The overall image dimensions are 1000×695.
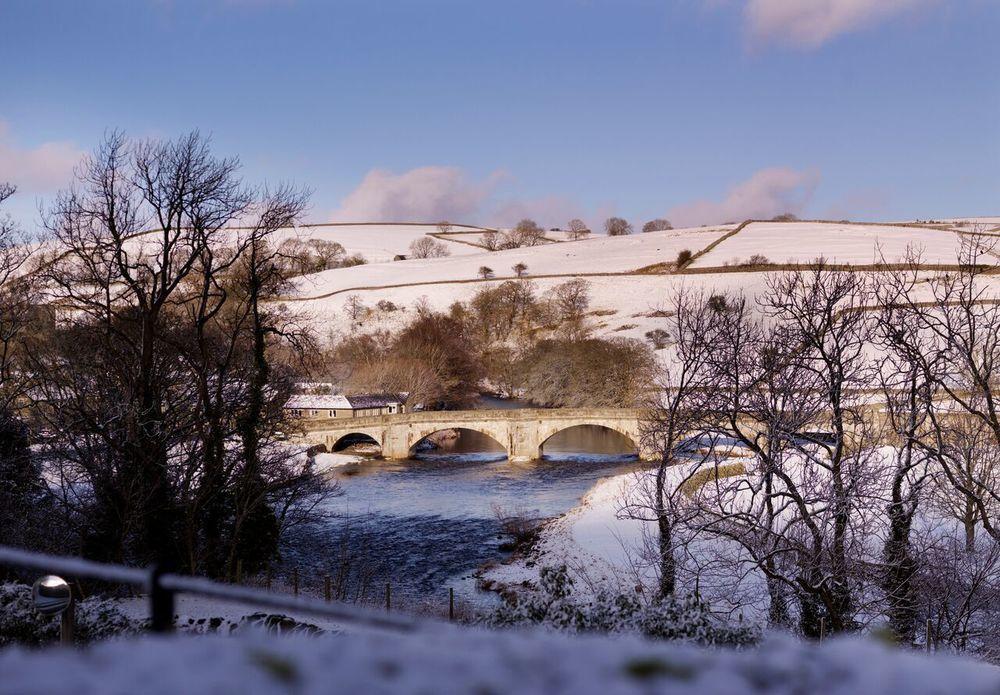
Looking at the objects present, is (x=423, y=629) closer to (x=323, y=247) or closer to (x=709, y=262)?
(x=709, y=262)

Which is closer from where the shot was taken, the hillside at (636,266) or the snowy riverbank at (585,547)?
the snowy riverbank at (585,547)

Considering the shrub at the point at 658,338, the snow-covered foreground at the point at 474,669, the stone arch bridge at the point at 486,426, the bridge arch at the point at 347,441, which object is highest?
the shrub at the point at 658,338

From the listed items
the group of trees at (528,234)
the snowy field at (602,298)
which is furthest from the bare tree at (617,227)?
the snowy field at (602,298)

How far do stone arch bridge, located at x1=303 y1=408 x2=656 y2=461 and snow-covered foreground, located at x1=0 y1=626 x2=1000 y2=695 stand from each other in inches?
1808

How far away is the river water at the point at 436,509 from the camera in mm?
23203

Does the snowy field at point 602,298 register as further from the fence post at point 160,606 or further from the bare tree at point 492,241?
the fence post at point 160,606

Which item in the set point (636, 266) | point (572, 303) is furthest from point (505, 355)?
point (636, 266)

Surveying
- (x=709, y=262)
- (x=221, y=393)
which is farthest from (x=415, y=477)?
(x=709, y=262)

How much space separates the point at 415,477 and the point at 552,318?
4862 cm

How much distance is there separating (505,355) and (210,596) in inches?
3110

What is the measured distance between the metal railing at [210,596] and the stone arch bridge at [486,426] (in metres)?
45.3

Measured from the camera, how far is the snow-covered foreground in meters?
1.45

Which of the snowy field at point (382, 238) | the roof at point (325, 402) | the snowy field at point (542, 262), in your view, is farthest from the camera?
the snowy field at point (382, 238)

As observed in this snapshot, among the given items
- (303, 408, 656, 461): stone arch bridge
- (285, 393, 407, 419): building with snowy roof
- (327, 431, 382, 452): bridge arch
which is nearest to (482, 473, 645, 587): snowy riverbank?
(303, 408, 656, 461): stone arch bridge
